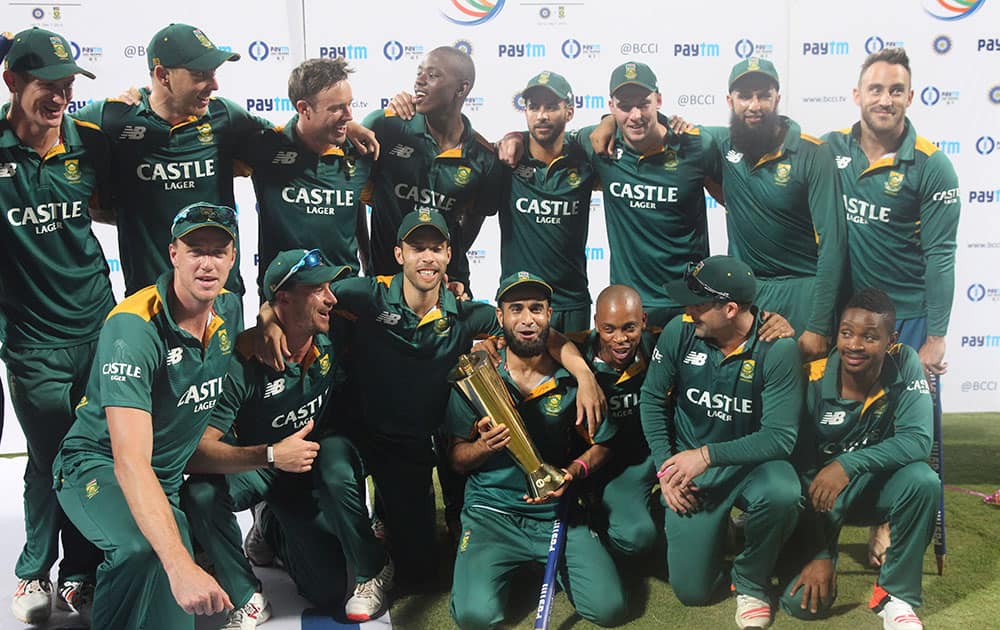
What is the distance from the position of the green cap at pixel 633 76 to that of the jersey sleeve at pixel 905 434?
1517mm

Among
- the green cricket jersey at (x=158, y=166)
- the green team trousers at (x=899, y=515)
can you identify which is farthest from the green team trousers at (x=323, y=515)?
the green team trousers at (x=899, y=515)

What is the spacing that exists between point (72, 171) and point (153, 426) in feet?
3.38

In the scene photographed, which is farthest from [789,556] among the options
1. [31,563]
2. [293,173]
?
[31,563]

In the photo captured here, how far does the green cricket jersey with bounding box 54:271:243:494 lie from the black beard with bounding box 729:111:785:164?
219cm

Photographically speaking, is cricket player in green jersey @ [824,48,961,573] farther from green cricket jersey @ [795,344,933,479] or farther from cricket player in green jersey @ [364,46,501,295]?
cricket player in green jersey @ [364,46,501,295]

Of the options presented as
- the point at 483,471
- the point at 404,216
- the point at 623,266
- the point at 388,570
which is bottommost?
the point at 388,570

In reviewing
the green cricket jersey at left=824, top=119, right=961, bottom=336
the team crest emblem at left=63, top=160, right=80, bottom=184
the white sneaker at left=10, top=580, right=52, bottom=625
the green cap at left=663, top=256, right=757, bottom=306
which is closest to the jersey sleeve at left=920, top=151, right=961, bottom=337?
the green cricket jersey at left=824, top=119, right=961, bottom=336

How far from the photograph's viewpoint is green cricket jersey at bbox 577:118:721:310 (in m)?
3.85

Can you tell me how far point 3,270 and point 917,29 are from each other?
3.86 meters

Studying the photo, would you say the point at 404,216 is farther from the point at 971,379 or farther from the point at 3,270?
the point at 971,379

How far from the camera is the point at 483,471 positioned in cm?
382

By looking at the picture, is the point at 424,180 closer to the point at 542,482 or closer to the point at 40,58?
the point at 542,482

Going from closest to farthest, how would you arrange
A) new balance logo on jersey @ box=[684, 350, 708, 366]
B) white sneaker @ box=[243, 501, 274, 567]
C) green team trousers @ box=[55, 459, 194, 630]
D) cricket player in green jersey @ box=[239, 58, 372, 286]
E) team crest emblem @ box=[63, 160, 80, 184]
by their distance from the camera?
green team trousers @ box=[55, 459, 194, 630]
team crest emblem @ box=[63, 160, 80, 184]
cricket player in green jersey @ box=[239, 58, 372, 286]
new balance logo on jersey @ box=[684, 350, 708, 366]
white sneaker @ box=[243, 501, 274, 567]

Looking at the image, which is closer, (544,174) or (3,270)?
(3,270)
